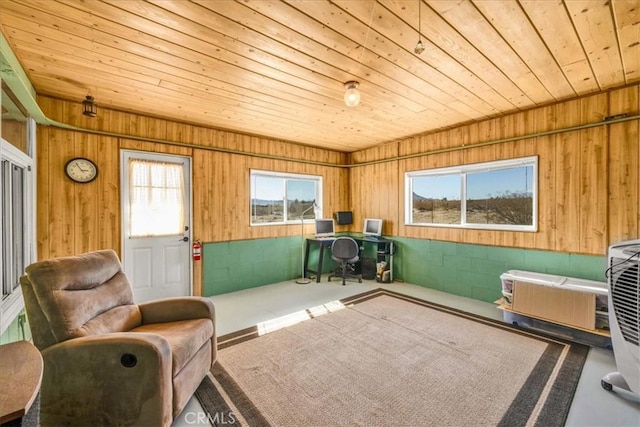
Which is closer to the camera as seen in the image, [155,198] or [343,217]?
[155,198]

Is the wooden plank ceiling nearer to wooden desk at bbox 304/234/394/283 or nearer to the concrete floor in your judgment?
wooden desk at bbox 304/234/394/283

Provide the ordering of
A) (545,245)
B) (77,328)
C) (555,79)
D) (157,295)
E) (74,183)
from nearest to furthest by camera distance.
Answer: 1. (77,328)
2. (555,79)
3. (74,183)
4. (545,245)
5. (157,295)

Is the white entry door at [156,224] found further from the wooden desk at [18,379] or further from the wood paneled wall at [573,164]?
the wood paneled wall at [573,164]

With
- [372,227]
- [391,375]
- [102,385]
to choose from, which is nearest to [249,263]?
[372,227]

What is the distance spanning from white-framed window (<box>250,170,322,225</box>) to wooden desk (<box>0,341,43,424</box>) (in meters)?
3.62

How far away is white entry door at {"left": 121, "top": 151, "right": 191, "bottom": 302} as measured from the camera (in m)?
3.65

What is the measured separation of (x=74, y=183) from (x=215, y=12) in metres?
2.81

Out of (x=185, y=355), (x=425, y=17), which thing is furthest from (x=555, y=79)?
(x=185, y=355)

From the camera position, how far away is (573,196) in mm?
3252

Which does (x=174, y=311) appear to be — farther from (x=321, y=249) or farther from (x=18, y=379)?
(x=321, y=249)

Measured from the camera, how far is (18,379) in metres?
1.03

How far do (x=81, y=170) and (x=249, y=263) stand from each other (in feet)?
8.30

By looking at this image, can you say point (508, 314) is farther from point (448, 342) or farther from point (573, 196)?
point (573, 196)

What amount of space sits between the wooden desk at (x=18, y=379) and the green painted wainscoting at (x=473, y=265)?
14.8ft
